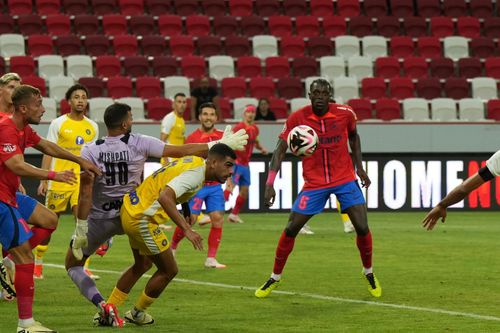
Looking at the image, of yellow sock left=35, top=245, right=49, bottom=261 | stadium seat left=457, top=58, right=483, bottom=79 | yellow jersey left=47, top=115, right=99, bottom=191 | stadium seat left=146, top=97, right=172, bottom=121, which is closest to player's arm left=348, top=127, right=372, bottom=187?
yellow jersey left=47, top=115, right=99, bottom=191

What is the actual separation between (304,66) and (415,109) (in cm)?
310

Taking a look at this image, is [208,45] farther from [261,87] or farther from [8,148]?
[8,148]

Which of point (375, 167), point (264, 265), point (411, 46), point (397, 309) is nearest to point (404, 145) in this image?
point (375, 167)

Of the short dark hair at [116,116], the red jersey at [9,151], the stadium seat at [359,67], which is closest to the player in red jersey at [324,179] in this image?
the short dark hair at [116,116]

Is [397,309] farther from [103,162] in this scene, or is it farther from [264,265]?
[264,265]

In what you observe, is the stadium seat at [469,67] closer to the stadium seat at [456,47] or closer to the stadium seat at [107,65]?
the stadium seat at [456,47]

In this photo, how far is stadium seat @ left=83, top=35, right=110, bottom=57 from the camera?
91.6 feet

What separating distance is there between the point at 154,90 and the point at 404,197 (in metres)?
6.38

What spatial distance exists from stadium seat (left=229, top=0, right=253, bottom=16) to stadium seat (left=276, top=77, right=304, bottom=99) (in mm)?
3314

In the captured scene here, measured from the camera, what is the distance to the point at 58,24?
2831cm

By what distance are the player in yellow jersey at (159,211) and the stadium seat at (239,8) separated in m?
20.8

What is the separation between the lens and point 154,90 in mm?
26688

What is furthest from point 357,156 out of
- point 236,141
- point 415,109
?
point 415,109

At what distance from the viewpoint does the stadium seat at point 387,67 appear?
28766 millimetres
